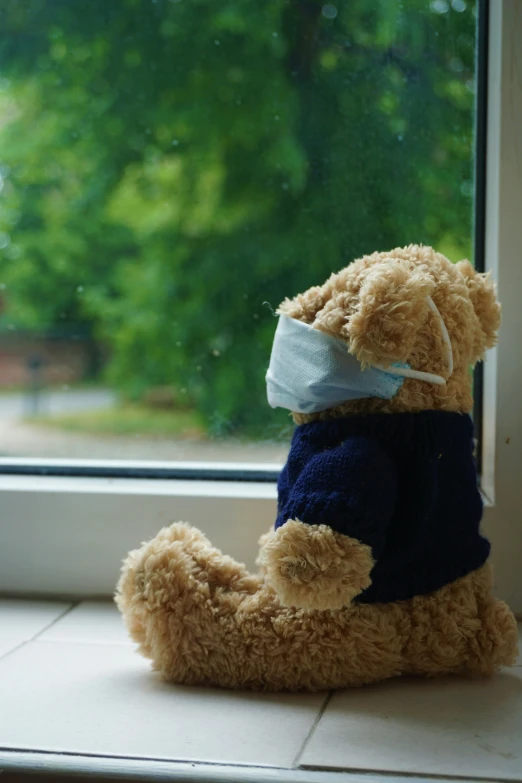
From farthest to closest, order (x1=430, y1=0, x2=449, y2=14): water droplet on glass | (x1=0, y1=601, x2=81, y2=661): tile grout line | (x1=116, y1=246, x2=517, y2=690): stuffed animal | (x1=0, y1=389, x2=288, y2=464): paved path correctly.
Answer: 1. (x1=0, y1=389, x2=288, y2=464): paved path
2. (x1=430, y1=0, x2=449, y2=14): water droplet on glass
3. (x1=0, y1=601, x2=81, y2=661): tile grout line
4. (x1=116, y1=246, x2=517, y2=690): stuffed animal

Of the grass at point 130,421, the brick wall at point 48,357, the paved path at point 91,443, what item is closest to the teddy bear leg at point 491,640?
the paved path at point 91,443

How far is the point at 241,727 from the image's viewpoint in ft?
2.13

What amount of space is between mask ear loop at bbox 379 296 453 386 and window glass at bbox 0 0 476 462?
0.85 ft

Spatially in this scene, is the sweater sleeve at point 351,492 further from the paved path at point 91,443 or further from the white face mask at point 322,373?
the paved path at point 91,443

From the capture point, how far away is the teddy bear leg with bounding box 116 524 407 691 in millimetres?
714

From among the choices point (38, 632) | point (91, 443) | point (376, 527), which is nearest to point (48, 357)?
point (91, 443)

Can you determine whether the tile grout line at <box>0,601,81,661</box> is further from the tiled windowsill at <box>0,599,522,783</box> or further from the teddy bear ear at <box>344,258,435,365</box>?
the teddy bear ear at <box>344,258,435,365</box>

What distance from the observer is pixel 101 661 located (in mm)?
801

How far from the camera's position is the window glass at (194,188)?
0.98 m

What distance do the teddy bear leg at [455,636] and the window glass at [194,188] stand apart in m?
0.35

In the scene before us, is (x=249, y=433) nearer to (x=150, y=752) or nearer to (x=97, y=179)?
(x=97, y=179)

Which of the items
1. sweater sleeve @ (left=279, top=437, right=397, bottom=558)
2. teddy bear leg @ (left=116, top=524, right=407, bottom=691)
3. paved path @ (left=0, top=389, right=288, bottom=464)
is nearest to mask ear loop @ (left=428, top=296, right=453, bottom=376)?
sweater sleeve @ (left=279, top=437, right=397, bottom=558)

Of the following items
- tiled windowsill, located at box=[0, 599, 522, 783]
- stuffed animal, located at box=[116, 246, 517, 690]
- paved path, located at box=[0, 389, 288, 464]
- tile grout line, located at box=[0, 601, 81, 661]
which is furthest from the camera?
paved path, located at box=[0, 389, 288, 464]

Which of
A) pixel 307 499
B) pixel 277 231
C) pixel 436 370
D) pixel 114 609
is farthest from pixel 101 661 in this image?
pixel 277 231
